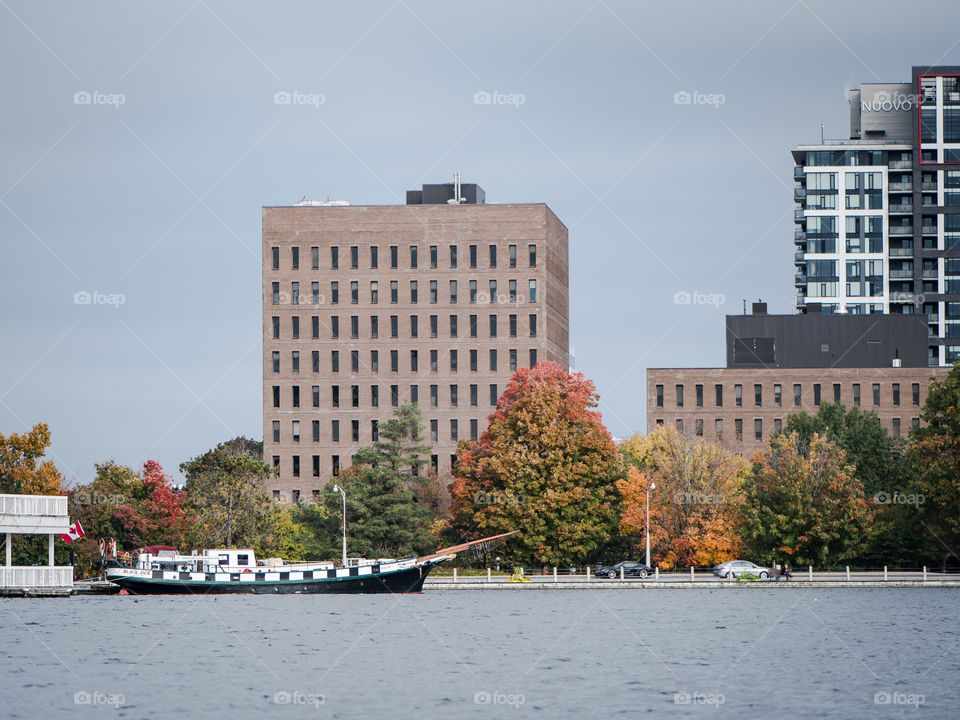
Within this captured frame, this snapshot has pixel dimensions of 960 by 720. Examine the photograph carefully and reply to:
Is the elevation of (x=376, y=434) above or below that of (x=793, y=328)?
below

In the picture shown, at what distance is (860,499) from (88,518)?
191 feet

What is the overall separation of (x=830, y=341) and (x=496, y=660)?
412 ft

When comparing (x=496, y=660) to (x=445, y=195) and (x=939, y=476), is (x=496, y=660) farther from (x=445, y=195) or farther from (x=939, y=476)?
(x=445, y=195)

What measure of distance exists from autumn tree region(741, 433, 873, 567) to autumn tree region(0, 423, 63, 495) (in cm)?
5352

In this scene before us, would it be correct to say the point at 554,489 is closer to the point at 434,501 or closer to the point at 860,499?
the point at 860,499

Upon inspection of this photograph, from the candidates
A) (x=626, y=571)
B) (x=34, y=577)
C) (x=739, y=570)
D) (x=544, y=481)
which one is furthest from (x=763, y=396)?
(x=34, y=577)

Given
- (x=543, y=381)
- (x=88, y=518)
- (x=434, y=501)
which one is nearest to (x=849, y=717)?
(x=543, y=381)

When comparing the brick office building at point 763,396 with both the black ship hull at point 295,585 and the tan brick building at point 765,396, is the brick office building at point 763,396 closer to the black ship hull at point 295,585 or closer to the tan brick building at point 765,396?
the tan brick building at point 765,396

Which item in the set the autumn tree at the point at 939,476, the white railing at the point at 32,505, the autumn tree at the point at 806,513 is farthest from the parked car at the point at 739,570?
the white railing at the point at 32,505

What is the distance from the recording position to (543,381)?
113m

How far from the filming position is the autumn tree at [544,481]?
10681 centimetres

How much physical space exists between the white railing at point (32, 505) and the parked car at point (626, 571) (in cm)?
3816

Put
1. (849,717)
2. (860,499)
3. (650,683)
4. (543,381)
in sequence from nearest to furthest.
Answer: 1. (849,717)
2. (650,683)
3. (860,499)
4. (543,381)

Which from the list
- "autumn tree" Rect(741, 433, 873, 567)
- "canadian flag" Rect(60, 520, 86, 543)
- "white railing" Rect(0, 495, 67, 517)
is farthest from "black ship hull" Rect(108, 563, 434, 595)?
"autumn tree" Rect(741, 433, 873, 567)
